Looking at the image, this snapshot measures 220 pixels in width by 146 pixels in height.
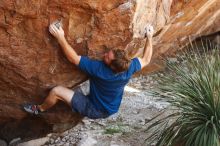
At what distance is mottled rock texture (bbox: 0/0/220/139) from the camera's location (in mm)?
5684

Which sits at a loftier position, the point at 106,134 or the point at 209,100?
the point at 209,100

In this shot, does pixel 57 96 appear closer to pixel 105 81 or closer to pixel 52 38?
pixel 105 81

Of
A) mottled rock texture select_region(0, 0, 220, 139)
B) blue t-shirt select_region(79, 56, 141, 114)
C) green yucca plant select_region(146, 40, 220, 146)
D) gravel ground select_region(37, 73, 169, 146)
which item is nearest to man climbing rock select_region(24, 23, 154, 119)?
blue t-shirt select_region(79, 56, 141, 114)

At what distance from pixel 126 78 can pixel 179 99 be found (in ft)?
3.19

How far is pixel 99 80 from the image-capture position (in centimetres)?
614

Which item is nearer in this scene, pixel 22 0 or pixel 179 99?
pixel 22 0

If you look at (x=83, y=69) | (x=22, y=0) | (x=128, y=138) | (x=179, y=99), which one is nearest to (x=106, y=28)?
(x=83, y=69)

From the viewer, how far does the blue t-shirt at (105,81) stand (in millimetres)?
5988

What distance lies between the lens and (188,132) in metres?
6.48

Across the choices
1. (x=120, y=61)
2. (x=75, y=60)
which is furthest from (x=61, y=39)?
(x=120, y=61)

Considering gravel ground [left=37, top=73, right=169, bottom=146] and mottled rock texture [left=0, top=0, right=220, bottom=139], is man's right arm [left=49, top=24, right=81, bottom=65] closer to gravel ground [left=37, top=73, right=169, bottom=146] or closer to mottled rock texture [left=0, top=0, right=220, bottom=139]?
mottled rock texture [left=0, top=0, right=220, bottom=139]

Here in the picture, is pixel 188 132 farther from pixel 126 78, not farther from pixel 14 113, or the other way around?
pixel 14 113

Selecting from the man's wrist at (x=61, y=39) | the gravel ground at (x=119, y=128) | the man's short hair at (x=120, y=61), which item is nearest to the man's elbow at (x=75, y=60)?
the man's wrist at (x=61, y=39)

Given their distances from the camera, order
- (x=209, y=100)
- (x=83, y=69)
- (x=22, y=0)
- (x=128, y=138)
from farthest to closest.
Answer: (x=128, y=138) → (x=209, y=100) → (x=83, y=69) → (x=22, y=0)
